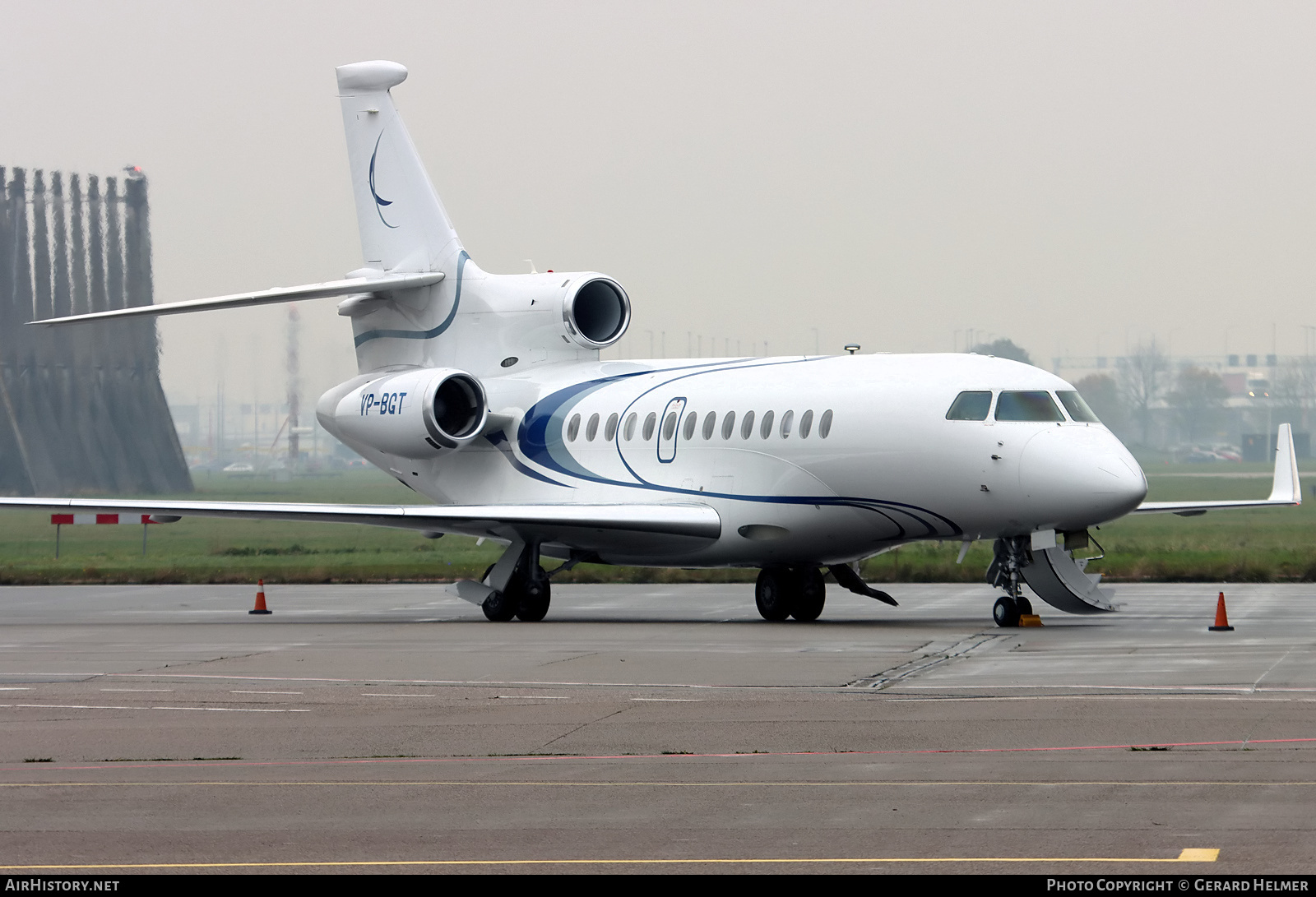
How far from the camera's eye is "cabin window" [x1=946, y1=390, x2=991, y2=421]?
70.3ft

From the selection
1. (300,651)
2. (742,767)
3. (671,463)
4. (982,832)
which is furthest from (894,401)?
(982,832)

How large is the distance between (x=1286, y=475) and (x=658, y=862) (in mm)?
22066

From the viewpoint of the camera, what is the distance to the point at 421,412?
1040 inches

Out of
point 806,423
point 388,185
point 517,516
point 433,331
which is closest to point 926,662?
point 806,423

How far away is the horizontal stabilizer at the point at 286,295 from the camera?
25.1 metres

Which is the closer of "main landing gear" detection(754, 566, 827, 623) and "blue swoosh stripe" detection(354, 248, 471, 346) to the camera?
"main landing gear" detection(754, 566, 827, 623)

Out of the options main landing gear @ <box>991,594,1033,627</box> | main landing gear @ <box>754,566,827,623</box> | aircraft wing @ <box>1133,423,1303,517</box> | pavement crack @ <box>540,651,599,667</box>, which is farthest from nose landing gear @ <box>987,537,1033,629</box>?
pavement crack @ <box>540,651,599,667</box>

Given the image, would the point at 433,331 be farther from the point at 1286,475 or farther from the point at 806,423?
the point at 1286,475

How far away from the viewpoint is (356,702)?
14.1 metres

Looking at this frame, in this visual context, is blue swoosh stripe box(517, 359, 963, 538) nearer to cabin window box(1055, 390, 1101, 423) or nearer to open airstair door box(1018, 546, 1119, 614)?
open airstair door box(1018, 546, 1119, 614)

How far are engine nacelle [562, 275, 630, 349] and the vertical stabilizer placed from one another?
2427 mm

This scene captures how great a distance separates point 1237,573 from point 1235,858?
83.3 ft

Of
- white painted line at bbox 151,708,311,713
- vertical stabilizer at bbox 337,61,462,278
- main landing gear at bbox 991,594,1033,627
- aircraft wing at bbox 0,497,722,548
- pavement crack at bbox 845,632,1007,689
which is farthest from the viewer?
vertical stabilizer at bbox 337,61,462,278

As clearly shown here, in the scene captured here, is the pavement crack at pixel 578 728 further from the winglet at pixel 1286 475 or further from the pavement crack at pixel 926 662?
the winglet at pixel 1286 475
